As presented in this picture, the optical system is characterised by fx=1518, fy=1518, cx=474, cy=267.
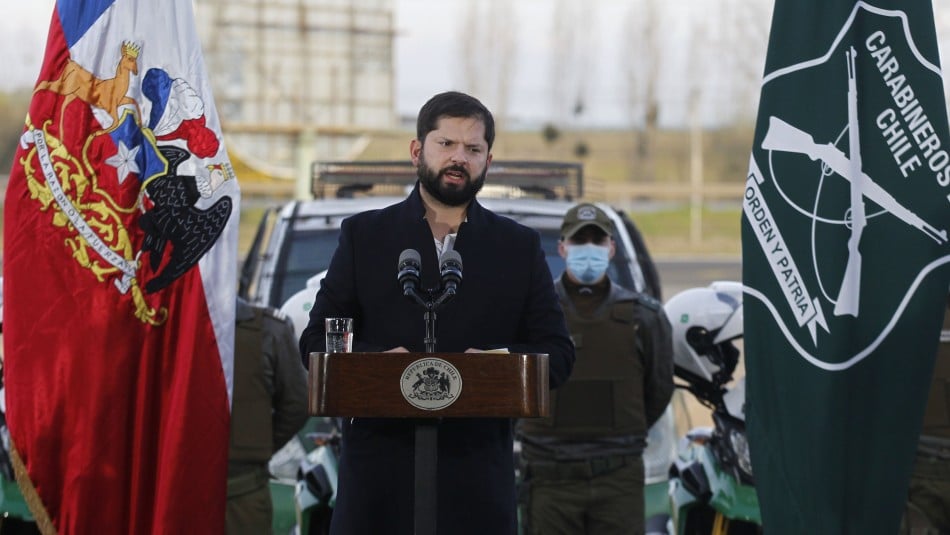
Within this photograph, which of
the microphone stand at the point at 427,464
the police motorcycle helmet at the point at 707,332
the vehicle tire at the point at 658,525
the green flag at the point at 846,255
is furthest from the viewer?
the vehicle tire at the point at 658,525

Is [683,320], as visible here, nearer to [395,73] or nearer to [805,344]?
[805,344]

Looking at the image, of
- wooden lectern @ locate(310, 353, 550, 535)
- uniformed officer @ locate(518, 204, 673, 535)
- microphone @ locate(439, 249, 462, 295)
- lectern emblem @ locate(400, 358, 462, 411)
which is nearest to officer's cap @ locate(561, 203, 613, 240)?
uniformed officer @ locate(518, 204, 673, 535)

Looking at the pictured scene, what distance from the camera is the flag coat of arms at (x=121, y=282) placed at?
5.86 metres

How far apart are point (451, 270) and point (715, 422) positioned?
11.9 ft

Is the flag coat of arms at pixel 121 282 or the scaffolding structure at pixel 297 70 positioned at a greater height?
the scaffolding structure at pixel 297 70

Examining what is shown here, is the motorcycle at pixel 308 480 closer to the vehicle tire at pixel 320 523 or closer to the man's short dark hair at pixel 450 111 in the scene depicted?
the vehicle tire at pixel 320 523

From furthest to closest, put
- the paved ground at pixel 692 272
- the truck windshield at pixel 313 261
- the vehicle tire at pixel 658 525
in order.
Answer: the paved ground at pixel 692 272 < the truck windshield at pixel 313 261 < the vehicle tire at pixel 658 525

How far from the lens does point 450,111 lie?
4516 millimetres

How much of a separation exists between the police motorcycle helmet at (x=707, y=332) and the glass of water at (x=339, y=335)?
11.3 feet

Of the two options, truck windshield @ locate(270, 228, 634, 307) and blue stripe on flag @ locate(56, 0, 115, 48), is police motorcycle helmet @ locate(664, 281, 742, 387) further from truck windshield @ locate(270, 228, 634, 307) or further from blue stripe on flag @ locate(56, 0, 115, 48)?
blue stripe on flag @ locate(56, 0, 115, 48)

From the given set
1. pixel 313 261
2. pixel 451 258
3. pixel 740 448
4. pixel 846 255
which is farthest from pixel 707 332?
pixel 451 258

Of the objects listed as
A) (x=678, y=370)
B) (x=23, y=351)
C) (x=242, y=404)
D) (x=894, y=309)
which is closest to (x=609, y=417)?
(x=678, y=370)

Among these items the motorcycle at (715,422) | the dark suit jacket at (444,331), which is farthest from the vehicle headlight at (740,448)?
the dark suit jacket at (444,331)

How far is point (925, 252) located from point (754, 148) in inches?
27.5
